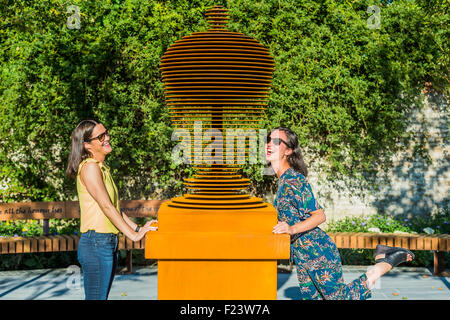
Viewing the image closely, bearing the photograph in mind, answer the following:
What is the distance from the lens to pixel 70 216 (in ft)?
24.5

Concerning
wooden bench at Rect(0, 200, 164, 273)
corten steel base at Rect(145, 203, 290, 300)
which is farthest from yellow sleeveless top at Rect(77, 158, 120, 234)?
wooden bench at Rect(0, 200, 164, 273)

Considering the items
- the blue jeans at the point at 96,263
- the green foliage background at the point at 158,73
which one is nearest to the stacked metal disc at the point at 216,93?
the blue jeans at the point at 96,263

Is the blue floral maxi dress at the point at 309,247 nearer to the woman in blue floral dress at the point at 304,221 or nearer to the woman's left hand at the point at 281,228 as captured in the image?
the woman in blue floral dress at the point at 304,221

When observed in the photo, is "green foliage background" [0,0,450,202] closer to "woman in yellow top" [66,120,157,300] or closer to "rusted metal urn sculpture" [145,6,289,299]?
"woman in yellow top" [66,120,157,300]

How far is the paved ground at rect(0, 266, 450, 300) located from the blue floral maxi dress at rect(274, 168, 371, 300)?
8.01 ft

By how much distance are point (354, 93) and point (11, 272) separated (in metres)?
5.89

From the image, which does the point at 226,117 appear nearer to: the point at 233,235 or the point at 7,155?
the point at 233,235

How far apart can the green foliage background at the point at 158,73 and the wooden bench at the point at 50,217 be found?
90 centimetres

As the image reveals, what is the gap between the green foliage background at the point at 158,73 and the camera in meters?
8.07

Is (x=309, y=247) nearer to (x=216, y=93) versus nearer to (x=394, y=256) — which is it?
(x=394, y=256)

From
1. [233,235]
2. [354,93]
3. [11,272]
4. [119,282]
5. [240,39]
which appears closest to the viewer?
[233,235]

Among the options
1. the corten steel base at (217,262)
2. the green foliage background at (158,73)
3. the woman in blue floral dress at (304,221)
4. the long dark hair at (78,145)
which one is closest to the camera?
the corten steel base at (217,262)

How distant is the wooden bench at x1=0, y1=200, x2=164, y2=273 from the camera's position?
6809mm

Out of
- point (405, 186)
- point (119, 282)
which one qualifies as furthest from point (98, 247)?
point (405, 186)
